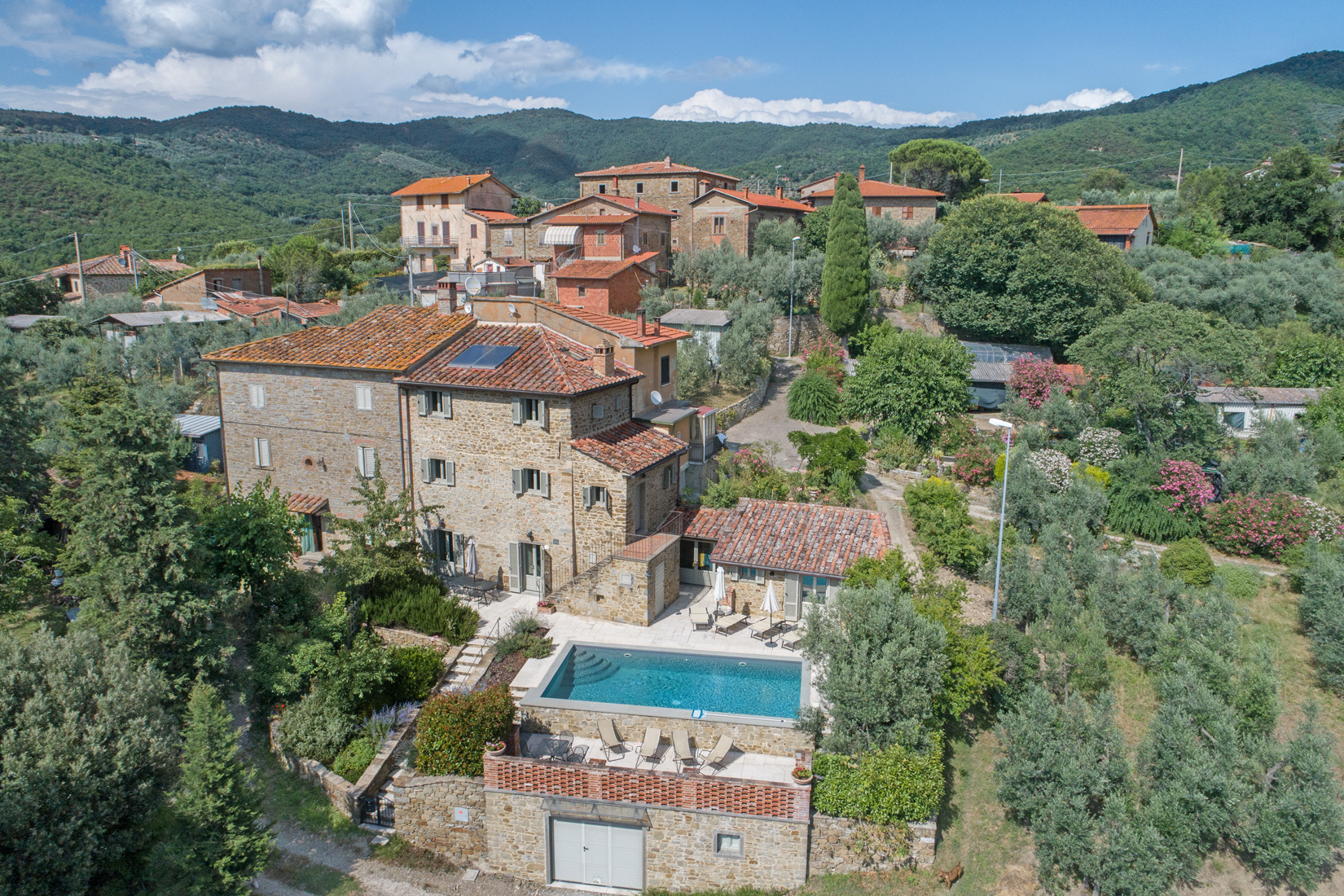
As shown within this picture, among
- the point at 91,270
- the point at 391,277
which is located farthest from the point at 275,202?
the point at 391,277

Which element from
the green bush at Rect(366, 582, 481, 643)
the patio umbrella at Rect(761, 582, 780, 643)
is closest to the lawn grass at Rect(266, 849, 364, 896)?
the green bush at Rect(366, 582, 481, 643)

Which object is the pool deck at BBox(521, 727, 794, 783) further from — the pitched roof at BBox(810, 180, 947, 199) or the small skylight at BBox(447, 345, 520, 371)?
the pitched roof at BBox(810, 180, 947, 199)

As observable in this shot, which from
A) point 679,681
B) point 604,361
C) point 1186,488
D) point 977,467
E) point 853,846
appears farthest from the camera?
point 977,467

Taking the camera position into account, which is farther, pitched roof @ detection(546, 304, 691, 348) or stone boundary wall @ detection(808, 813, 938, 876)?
pitched roof @ detection(546, 304, 691, 348)

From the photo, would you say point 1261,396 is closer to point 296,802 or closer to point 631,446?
point 631,446

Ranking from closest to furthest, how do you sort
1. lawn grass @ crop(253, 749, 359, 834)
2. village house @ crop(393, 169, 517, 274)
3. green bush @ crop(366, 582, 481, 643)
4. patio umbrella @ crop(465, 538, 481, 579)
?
lawn grass @ crop(253, 749, 359, 834), green bush @ crop(366, 582, 481, 643), patio umbrella @ crop(465, 538, 481, 579), village house @ crop(393, 169, 517, 274)

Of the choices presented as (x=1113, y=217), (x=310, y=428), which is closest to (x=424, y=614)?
(x=310, y=428)

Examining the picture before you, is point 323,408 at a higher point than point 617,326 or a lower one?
lower

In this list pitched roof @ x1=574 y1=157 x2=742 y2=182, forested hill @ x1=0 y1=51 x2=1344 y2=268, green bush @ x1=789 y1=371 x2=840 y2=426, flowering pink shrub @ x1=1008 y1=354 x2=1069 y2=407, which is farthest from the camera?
forested hill @ x1=0 y1=51 x2=1344 y2=268
